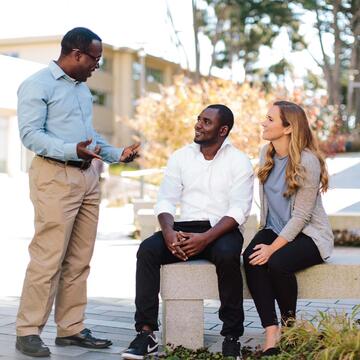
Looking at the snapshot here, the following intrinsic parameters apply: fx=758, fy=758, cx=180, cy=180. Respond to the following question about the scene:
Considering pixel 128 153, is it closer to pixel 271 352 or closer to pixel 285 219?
pixel 285 219

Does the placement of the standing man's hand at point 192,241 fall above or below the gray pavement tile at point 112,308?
above

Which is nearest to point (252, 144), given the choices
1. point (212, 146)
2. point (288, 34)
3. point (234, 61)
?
point (212, 146)

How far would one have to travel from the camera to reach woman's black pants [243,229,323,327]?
4.71 metres

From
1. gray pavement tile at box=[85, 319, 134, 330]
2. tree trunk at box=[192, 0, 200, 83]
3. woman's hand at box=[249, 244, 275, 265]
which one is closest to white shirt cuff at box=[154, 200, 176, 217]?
woman's hand at box=[249, 244, 275, 265]

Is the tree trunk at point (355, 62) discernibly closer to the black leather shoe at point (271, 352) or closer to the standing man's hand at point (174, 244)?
the standing man's hand at point (174, 244)

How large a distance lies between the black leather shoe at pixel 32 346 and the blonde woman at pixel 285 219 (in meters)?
1.37

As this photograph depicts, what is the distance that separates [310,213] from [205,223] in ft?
2.29

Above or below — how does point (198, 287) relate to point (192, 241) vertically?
below

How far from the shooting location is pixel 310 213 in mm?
4871

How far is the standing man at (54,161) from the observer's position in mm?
4727

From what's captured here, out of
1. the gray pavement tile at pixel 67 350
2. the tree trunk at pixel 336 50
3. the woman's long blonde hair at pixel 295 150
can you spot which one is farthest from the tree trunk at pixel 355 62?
the gray pavement tile at pixel 67 350

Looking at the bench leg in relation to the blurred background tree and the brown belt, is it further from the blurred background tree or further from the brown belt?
the blurred background tree

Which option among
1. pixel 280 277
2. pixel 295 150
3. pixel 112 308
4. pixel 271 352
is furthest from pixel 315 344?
pixel 112 308

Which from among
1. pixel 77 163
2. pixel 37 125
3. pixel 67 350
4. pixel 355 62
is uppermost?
pixel 355 62
